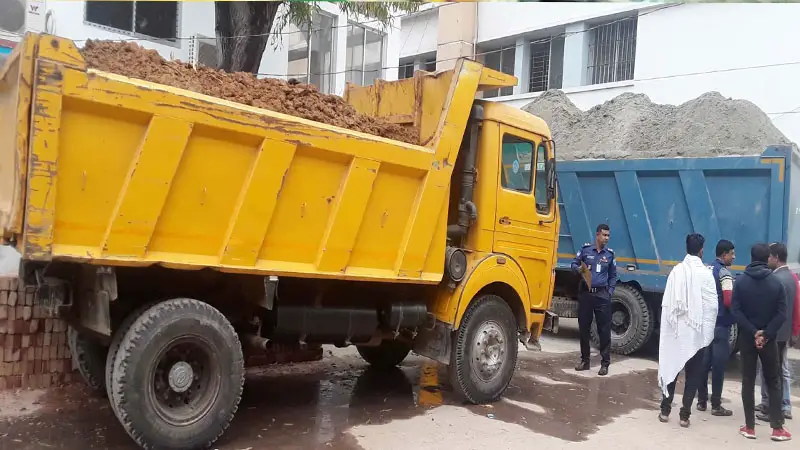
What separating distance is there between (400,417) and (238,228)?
2.27 meters

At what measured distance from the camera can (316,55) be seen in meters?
14.3

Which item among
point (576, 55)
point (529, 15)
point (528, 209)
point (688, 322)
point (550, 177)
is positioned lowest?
point (688, 322)

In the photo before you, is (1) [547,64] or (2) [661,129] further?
(1) [547,64]

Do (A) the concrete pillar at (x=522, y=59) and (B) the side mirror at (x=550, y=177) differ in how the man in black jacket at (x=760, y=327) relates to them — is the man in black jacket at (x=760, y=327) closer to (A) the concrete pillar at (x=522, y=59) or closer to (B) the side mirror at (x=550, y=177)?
(B) the side mirror at (x=550, y=177)

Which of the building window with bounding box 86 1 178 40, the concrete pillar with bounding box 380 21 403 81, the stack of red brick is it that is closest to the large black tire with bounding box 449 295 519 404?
the stack of red brick

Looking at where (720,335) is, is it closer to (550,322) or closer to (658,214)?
(550,322)

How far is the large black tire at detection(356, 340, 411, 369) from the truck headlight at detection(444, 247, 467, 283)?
1646mm

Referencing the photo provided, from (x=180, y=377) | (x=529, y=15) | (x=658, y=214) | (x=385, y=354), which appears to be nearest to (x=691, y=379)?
(x=385, y=354)

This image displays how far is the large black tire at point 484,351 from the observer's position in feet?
18.9

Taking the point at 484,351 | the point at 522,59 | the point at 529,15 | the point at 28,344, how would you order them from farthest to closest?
the point at 522,59, the point at 529,15, the point at 484,351, the point at 28,344

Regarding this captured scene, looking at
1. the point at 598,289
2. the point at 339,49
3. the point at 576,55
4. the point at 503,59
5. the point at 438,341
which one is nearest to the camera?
the point at 438,341

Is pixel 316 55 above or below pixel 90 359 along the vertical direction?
above

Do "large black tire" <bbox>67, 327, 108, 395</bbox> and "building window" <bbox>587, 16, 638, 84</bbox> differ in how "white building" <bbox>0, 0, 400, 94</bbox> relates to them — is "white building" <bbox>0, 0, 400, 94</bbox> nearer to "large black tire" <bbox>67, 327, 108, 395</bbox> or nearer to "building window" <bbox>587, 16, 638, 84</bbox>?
"large black tire" <bbox>67, 327, 108, 395</bbox>

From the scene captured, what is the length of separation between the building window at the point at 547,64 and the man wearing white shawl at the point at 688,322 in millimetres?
12712
